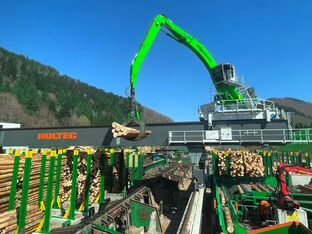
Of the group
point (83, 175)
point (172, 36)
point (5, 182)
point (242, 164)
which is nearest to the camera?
point (5, 182)

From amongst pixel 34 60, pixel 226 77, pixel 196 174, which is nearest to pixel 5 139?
pixel 196 174

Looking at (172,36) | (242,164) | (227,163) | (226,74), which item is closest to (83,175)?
(227,163)

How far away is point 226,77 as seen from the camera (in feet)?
67.3

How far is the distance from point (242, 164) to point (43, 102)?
87.7m

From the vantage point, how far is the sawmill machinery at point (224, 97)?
14.5 m

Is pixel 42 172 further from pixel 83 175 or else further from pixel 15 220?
pixel 83 175

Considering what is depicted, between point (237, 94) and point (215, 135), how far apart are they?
12394mm

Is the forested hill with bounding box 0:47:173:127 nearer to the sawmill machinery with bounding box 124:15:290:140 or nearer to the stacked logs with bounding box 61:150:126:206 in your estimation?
the sawmill machinery with bounding box 124:15:290:140

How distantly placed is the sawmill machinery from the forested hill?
60.2 meters

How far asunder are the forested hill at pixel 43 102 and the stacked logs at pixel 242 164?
66.7 m

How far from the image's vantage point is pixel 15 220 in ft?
16.5

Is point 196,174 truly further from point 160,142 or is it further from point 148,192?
point 160,142

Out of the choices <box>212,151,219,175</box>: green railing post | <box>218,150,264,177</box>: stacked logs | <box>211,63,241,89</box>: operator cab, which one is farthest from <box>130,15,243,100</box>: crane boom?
<box>212,151,219,175</box>: green railing post

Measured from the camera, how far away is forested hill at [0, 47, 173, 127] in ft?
225
